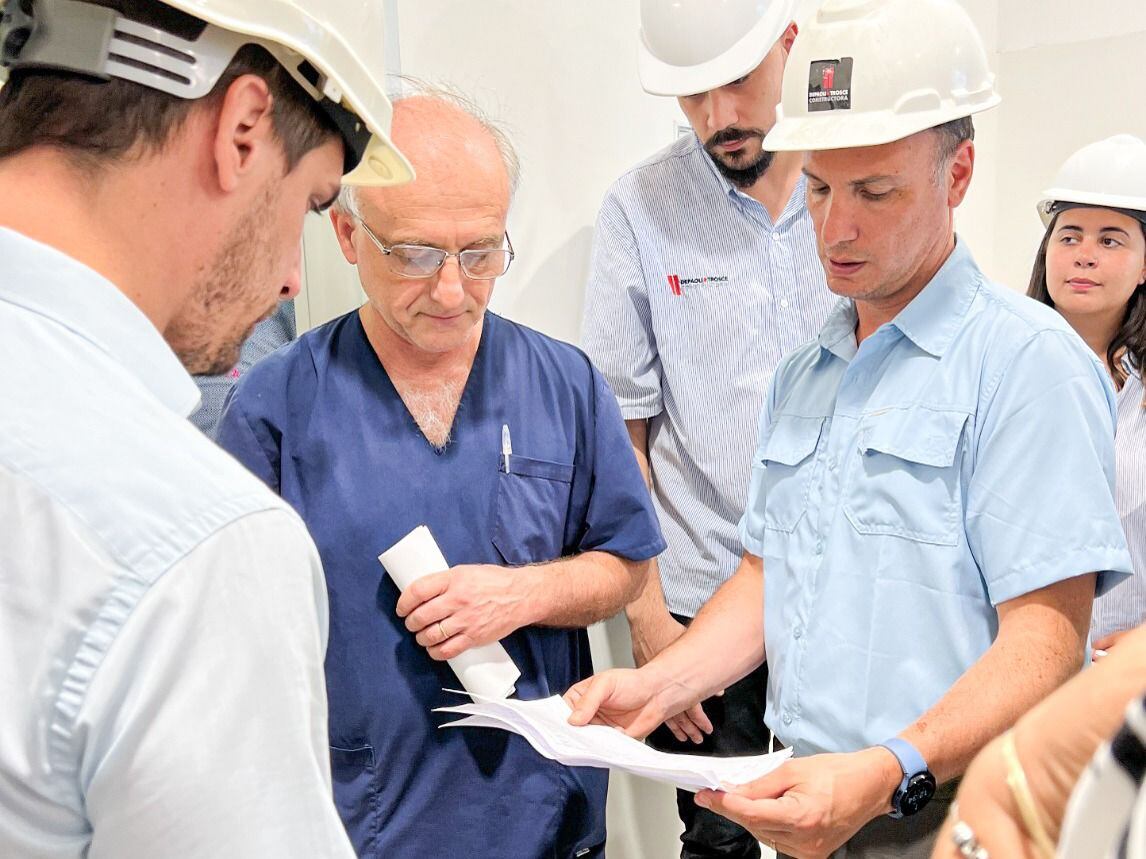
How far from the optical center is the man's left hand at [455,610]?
162 cm

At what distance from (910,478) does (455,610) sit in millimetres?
669

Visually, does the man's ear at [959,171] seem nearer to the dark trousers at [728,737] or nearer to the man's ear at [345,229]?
the man's ear at [345,229]

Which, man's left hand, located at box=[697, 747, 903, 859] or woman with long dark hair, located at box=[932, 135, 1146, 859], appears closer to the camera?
woman with long dark hair, located at box=[932, 135, 1146, 859]

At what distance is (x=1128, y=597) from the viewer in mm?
2561

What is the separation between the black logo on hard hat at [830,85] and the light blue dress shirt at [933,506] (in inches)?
10.8

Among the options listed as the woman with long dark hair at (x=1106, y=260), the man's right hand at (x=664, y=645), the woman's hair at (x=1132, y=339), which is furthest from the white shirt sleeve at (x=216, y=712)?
the woman's hair at (x=1132, y=339)

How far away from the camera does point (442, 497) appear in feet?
5.68

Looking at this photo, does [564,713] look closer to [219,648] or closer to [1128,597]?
[219,648]

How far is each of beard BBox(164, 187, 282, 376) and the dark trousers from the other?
1.57 m

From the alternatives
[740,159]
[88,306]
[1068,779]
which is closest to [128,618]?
[88,306]

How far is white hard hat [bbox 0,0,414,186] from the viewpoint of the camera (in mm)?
864

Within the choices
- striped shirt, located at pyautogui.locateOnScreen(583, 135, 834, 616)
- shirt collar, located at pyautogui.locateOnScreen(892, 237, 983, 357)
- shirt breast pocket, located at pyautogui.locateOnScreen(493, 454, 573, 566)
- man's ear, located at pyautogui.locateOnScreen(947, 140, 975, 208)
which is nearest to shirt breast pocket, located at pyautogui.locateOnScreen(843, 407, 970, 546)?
shirt collar, located at pyautogui.locateOnScreen(892, 237, 983, 357)

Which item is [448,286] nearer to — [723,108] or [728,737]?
[723,108]

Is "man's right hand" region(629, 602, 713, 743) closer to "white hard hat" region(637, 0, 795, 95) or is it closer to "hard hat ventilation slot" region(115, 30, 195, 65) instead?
"white hard hat" region(637, 0, 795, 95)
